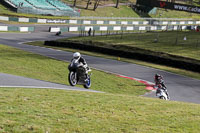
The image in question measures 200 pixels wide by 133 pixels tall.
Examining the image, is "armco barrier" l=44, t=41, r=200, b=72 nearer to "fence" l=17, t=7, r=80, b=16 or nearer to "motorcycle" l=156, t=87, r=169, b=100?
"motorcycle" l=156, t=87, r=169, b=100

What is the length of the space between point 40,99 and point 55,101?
0.51 meters

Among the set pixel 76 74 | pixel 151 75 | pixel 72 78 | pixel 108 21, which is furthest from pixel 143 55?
pixel 108 21

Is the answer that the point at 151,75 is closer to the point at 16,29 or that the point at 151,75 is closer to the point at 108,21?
the point at 16,29

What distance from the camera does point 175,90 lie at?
23.4 m

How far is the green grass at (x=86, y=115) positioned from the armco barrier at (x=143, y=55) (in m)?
19.8

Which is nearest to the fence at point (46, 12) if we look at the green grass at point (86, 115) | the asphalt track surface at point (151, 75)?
the asphalt track surface at point (151, 75)

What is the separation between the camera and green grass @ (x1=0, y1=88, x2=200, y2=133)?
847cm

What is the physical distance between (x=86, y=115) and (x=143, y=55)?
85.5 ft

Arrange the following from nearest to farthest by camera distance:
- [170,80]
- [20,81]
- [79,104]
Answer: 1. [79,104]
2. [20,81]
3. [170,80]

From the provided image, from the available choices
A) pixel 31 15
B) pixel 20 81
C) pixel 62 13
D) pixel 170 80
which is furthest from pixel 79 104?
pixel 62 13

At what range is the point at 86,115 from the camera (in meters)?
9.77

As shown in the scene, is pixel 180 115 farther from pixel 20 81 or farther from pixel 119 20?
pixel 119 20

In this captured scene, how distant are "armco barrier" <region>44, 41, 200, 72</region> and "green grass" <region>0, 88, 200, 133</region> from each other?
779 inches

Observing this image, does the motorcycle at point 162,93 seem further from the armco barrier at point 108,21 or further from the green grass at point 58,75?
the armco barrier at point 108,21
